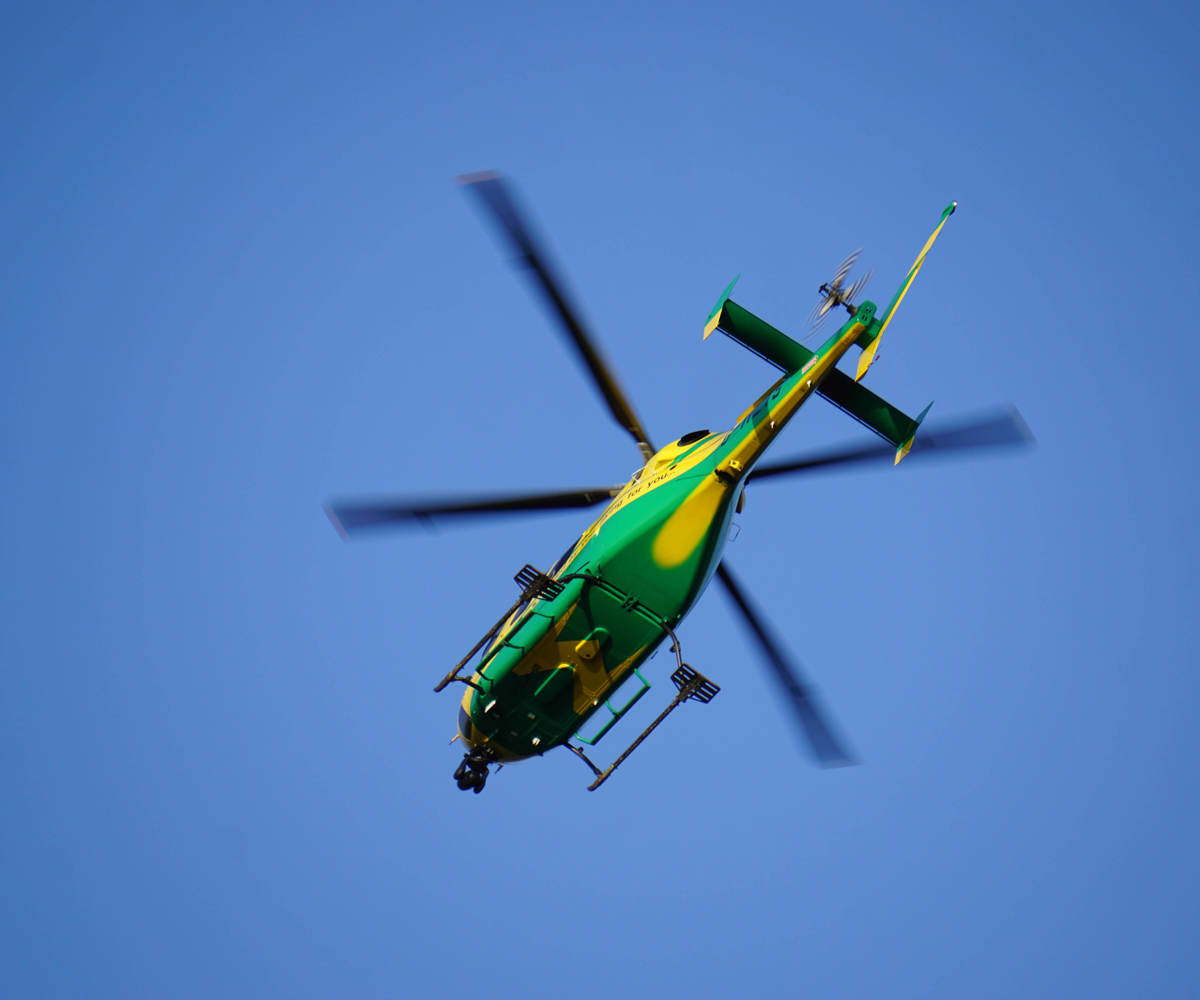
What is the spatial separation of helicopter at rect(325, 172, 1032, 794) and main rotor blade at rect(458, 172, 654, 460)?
2cm

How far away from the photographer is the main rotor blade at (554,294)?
56.0ft

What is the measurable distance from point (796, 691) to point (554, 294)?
6.97 meters

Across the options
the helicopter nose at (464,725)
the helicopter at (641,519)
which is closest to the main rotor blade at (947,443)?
the helicopter at (641,519)

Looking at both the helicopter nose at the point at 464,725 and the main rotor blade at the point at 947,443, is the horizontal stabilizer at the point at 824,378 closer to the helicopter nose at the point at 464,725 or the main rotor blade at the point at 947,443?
the main rotor blade at the point at 947,443

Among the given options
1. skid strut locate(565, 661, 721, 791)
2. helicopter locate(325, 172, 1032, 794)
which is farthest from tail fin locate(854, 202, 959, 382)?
skid strut locate(565, 661, 721, 791)

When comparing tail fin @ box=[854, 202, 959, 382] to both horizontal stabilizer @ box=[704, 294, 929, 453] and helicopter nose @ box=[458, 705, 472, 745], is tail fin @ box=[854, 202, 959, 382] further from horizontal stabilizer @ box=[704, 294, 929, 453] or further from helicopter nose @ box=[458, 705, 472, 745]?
helicopter nose @ box=[458, 705, 472, 745]

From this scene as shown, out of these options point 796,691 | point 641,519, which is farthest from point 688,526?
point 796,691

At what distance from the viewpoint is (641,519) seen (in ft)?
57.1

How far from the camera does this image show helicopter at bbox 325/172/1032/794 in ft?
55.9

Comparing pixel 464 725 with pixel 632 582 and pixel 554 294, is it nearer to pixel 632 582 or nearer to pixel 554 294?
pixel 632 582

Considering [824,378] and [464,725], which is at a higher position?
[824,378]

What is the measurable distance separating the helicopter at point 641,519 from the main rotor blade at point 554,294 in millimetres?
19

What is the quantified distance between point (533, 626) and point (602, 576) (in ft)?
3.95

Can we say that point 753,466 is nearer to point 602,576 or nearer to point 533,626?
point 602,576
